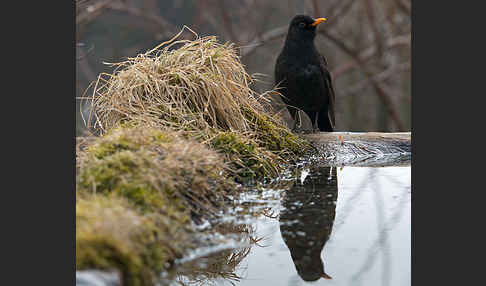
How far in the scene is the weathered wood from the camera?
4.30 meters

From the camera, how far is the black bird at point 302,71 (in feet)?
A: 15.4

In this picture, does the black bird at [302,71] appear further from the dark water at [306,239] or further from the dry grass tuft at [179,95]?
the dark water at [306,239]

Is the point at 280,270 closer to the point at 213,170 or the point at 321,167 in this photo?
the point at 213,170

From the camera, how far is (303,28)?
4805 mm

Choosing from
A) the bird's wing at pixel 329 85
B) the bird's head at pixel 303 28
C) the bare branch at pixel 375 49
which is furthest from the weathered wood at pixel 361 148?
the bare branch at pixel 375 49

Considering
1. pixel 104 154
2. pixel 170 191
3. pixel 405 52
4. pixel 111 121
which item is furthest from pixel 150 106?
pixel 405 52

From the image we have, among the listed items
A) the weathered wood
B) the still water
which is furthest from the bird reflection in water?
the weathered wood

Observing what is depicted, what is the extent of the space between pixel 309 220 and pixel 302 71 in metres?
2.19

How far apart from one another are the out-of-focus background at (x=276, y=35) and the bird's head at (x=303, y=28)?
11.3 ft

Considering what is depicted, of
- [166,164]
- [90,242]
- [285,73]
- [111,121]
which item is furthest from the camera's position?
[285,73]

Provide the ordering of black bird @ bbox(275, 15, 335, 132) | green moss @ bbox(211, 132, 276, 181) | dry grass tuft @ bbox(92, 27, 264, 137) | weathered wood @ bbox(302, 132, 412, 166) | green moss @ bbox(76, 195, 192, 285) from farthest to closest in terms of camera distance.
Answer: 1. black bird @ bbox(275, 15, 335, 132)
2. weathered wood @ bbox(302, 132, 412, 166)
3. dry grass tuft @ bbox(92, 27, 264, 137)
4. green moss @ bbox(211, 132, 276, 181)
5. green moss @ bbox(76, 195, 192, 285)

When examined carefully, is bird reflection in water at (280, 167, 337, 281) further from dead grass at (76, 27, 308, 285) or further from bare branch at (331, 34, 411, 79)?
bare branch at (331, 34, 411, 79)

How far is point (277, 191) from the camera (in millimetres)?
3281

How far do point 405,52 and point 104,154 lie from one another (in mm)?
9668
